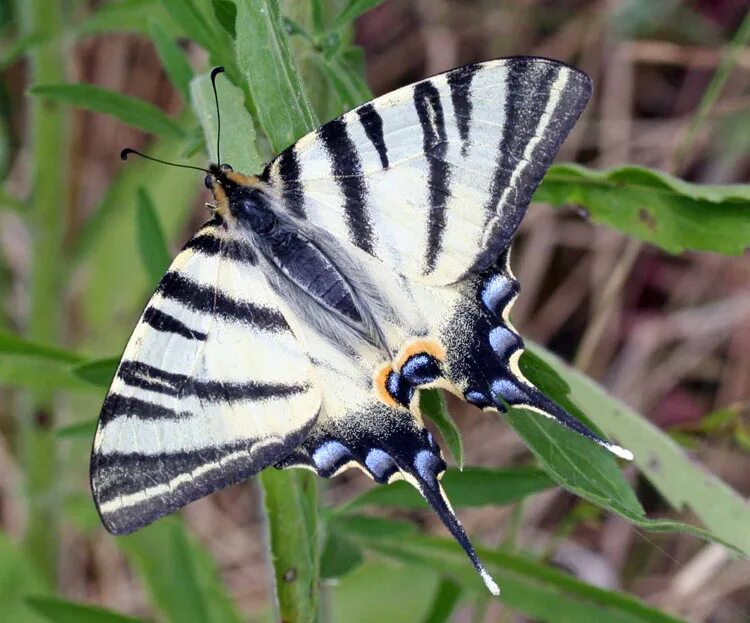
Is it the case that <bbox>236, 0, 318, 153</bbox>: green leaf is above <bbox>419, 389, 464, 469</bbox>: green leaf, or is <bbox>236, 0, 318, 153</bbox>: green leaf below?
above

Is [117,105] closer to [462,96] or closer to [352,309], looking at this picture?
[352,309]

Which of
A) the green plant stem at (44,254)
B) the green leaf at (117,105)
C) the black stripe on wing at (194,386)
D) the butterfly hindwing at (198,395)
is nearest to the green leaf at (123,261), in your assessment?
the green plant stem at (44,254)

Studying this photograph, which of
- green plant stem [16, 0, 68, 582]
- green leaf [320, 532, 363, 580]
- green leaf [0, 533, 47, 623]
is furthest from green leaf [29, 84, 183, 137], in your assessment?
green leaf [0, 533, 47, 623]

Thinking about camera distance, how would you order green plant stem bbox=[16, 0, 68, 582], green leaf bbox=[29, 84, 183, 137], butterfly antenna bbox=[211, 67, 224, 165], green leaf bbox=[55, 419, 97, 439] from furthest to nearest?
green plant stem bbox=[16, 0, 68, 582] < green leaf bbox=[29, 84, 183, 137] < green leaf bbox=[55, 419, 97, 439] < butterfly antenna bbox=[211, 67, 224, 165]

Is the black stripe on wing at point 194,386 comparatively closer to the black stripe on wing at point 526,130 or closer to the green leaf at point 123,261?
the black stripe on wing at point 526,130

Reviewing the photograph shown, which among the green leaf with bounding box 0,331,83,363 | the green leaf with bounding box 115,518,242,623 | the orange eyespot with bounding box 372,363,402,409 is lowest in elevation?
the green leaf with bounding box 115,518,242,623

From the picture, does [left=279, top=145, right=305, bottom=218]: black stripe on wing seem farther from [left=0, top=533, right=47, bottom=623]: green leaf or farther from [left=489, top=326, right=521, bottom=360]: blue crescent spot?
[left=0, top=533, right=47, bottom=623]: green leaf

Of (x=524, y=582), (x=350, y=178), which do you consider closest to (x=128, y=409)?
(x=350, y=178)
